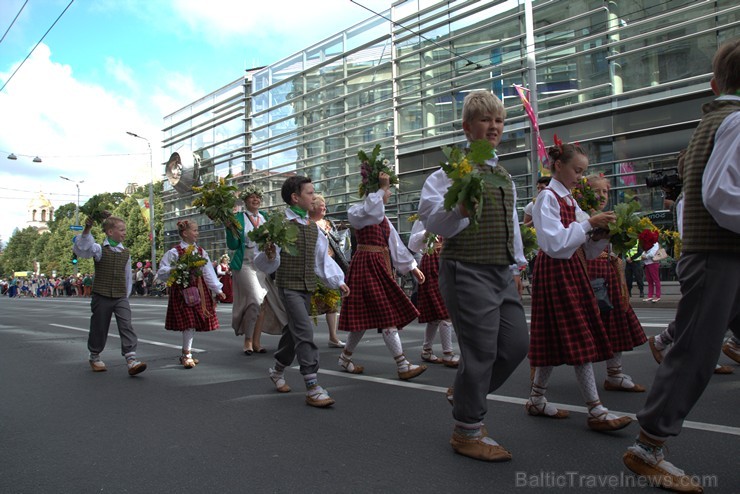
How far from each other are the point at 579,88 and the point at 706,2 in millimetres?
4520

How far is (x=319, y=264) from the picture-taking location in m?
5.44

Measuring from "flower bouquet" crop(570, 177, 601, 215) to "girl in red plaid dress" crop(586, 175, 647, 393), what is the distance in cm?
4

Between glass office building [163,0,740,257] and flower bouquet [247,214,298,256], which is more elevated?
glass office building [163,0,740,257]

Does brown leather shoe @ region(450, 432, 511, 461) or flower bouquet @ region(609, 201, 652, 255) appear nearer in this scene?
brown leather shoe @ region(450, 432, 511, 461)

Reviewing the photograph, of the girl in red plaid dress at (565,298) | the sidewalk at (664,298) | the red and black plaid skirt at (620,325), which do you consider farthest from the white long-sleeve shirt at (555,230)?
the sidewalk at (664,298)

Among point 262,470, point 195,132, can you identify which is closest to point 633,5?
point 262,470

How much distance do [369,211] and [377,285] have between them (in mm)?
850

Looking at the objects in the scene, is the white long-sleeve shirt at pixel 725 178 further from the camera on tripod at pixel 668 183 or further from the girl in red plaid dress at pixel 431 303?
the girl in red plaid dress at pixel 431 303

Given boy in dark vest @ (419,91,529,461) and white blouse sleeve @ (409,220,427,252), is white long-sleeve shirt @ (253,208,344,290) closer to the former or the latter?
white blouse sleeve @ (409,220,427,252)

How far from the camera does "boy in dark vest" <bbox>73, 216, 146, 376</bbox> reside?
700 centimetres

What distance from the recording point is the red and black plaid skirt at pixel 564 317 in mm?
3877

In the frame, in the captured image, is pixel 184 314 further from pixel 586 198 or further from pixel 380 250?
pixel 586 198

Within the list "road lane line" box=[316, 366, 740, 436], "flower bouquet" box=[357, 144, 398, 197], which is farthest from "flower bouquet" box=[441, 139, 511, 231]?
"flower bouquet" box=[357, 144, 398, 197]

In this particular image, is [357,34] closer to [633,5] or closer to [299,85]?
[299,85]
